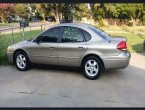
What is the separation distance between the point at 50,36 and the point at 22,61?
136cm

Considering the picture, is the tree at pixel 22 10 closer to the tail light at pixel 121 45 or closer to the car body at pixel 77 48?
the car body at pixel 77 48

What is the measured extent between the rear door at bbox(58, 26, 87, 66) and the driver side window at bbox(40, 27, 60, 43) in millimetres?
219

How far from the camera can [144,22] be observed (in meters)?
38.0

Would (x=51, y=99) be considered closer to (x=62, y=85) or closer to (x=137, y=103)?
(x=62, y=85)

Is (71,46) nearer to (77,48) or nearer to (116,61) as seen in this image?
(77,48)

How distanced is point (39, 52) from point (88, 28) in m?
1.81

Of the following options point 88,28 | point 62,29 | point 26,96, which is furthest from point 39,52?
point 26,96

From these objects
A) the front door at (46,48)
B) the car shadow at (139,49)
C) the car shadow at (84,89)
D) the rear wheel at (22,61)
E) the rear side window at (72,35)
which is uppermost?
the rear side window at (72,35)

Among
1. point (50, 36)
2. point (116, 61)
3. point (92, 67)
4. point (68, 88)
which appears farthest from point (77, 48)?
point (68, 88)

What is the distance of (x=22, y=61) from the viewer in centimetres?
938

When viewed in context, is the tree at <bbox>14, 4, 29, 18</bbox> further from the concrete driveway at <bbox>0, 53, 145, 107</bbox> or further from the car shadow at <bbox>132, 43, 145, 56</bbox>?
the concrete driveway at <bbox>0, 53, 145, 107</bbox>

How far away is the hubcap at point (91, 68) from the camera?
323 inches

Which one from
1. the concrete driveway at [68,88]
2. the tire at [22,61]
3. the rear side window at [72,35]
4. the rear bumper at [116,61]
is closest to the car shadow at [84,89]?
the concrete driveway at [68,88]

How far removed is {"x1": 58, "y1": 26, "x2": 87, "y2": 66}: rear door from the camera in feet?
27.5
